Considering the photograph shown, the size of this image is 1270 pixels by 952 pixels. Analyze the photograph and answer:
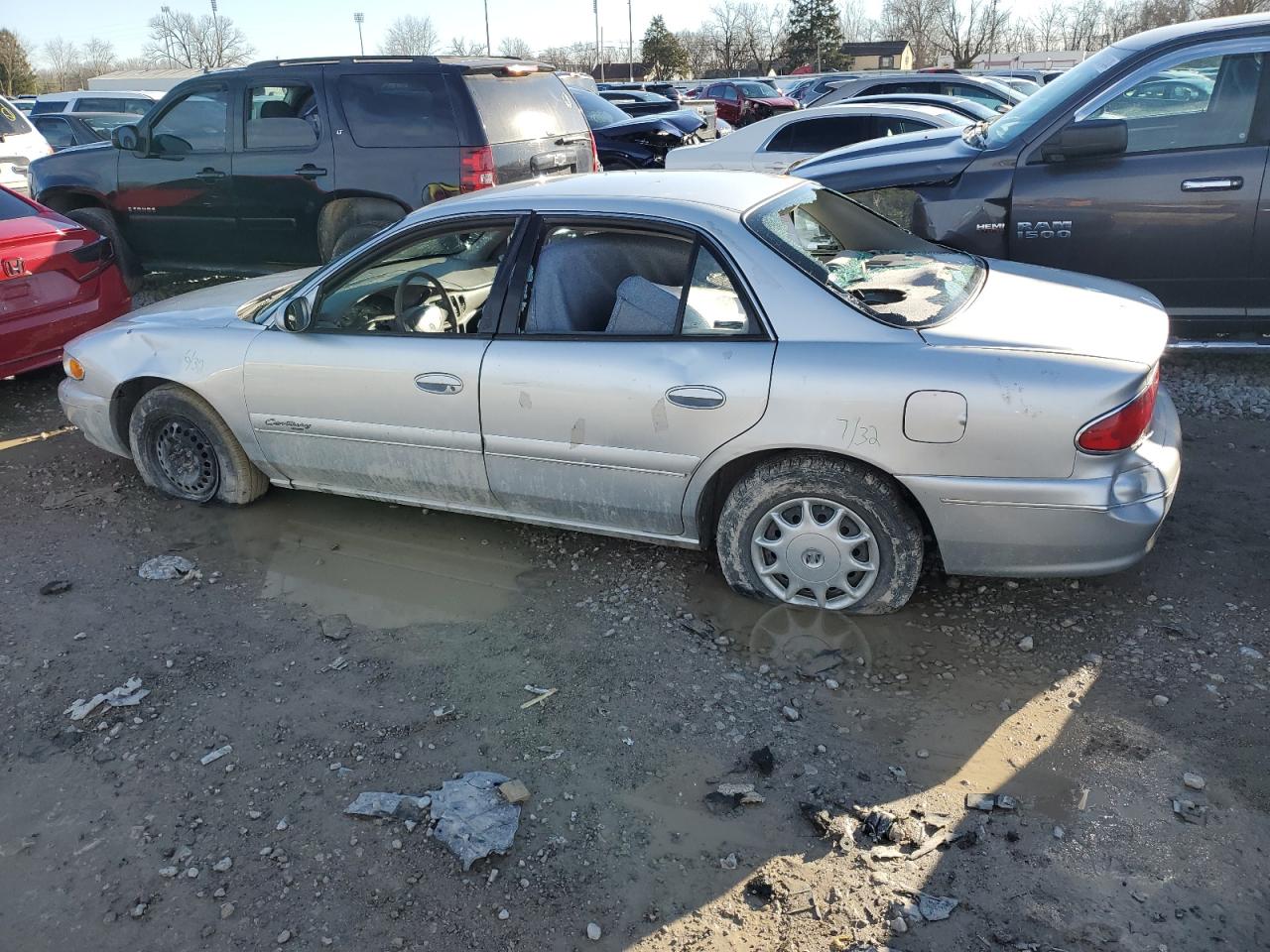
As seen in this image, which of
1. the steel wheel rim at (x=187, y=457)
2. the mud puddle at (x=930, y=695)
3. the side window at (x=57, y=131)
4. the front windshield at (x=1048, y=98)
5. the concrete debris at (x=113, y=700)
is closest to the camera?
the mud puddle at (x=930, y=695)

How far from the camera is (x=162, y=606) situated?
421 centimetres

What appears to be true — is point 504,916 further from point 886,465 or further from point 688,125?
point 688,125

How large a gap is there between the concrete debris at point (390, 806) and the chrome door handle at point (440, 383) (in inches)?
66.2

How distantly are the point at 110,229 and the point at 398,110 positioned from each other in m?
3.03

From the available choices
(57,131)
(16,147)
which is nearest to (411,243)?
(16,147)

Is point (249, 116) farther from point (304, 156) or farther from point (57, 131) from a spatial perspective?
point (57, 131)

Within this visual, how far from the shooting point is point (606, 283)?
4121mm

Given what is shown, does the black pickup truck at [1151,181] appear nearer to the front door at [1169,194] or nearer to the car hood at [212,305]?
the front door at [1169,194]

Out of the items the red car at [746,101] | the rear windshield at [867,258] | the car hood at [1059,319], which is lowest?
the car hood at [1059,319]

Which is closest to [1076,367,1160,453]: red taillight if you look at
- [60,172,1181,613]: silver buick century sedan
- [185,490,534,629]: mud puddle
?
[60,172,1181,613]: silver buick century sedan

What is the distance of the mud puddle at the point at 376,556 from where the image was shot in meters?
4.17

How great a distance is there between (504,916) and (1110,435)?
2.40 metres

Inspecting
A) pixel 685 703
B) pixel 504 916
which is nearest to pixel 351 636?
pixel 685 703

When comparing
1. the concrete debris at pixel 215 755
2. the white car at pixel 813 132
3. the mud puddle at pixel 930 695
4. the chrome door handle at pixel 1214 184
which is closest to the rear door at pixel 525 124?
the white car at pixel 813 132
